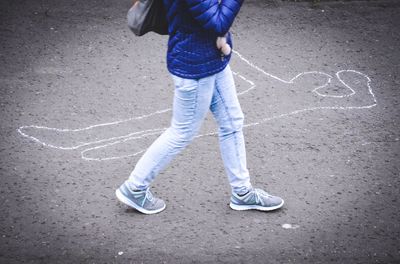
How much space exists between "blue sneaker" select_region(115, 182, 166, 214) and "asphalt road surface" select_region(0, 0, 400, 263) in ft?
0.21

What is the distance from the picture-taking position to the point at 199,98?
3.49 metres

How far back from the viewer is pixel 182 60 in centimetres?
340

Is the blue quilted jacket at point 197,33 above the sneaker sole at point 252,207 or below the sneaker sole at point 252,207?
above

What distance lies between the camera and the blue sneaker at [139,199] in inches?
150

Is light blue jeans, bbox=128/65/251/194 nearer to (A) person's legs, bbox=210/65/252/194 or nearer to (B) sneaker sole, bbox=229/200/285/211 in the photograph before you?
(A) person's legs, bbox=210/65/252/194

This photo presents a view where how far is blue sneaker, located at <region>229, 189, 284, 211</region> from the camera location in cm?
389

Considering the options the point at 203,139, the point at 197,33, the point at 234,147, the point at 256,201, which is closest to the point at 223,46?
the point at 197,33

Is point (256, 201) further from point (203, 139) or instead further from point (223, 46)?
point (223, 46)

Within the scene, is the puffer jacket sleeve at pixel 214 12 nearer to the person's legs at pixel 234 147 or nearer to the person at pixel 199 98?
the person at pixel 199 98

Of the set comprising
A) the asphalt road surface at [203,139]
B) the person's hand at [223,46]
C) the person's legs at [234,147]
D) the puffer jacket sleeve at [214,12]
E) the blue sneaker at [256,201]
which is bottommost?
the asphalt road surface at [203,139]

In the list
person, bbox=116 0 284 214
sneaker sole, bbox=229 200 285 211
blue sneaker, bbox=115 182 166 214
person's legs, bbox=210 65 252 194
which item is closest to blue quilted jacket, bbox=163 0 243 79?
person, bbox=116 0 284 214

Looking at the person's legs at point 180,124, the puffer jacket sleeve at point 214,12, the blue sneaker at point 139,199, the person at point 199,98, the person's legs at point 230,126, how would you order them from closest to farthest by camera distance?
Answer: the puffer jacket sleeve at point 214,12, the person at point 199,98, the person's legs at point 180,124, the person's legs at point 230,126, the blue sneaker at point 139,199

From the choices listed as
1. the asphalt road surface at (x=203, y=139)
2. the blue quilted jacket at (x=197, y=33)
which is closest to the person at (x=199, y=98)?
the blue quilted jacket at (x=197, y=33)

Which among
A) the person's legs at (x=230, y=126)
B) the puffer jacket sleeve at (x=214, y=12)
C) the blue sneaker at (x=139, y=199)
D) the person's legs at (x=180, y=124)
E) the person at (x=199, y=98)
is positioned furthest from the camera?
the blue sneaker at (x=139, y=199)
